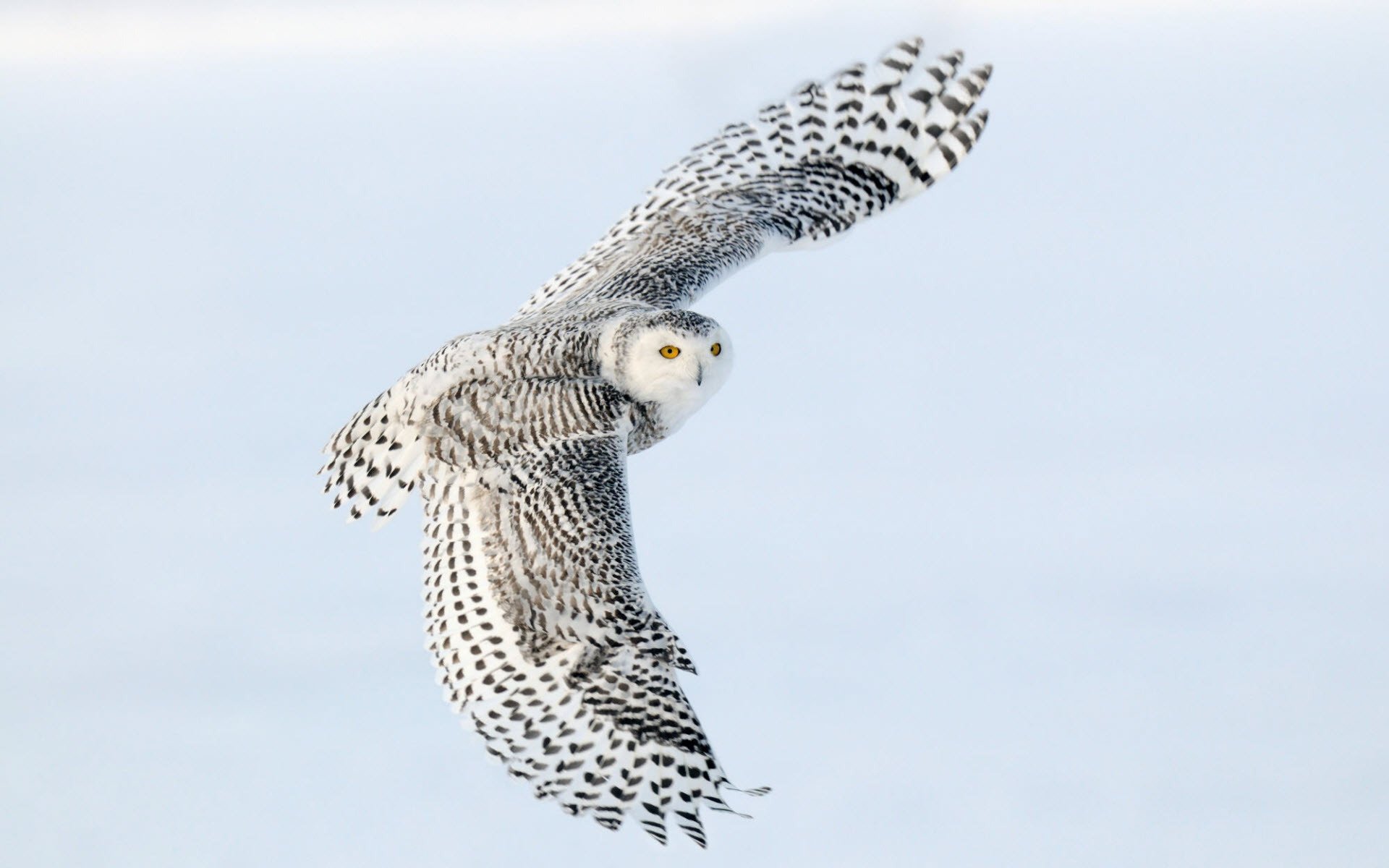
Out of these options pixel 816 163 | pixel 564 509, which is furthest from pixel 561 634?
pixel 816 163

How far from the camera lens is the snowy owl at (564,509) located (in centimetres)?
878

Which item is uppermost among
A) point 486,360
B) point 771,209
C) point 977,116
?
point 977,116

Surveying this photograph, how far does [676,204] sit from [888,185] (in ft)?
4.66

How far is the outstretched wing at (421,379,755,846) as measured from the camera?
875 cm

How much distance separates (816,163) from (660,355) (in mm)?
2837

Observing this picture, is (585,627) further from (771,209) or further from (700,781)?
(771,209)

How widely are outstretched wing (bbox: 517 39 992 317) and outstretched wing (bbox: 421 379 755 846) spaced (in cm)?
200

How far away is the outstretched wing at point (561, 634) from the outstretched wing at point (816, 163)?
2004mm

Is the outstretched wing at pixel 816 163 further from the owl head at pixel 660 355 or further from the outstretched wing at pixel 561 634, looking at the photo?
the outstretched wing at pixel 561 634

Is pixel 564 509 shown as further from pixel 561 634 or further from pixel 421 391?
pixel 421 391

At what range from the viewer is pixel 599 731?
8789 millimetres

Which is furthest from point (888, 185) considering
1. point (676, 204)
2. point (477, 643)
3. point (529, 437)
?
point (477, 643)

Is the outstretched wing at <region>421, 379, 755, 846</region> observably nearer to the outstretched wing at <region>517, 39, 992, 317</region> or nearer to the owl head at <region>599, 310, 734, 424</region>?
the owl head at <region>599, 310, 734, 424</region>

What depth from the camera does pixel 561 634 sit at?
885cm
